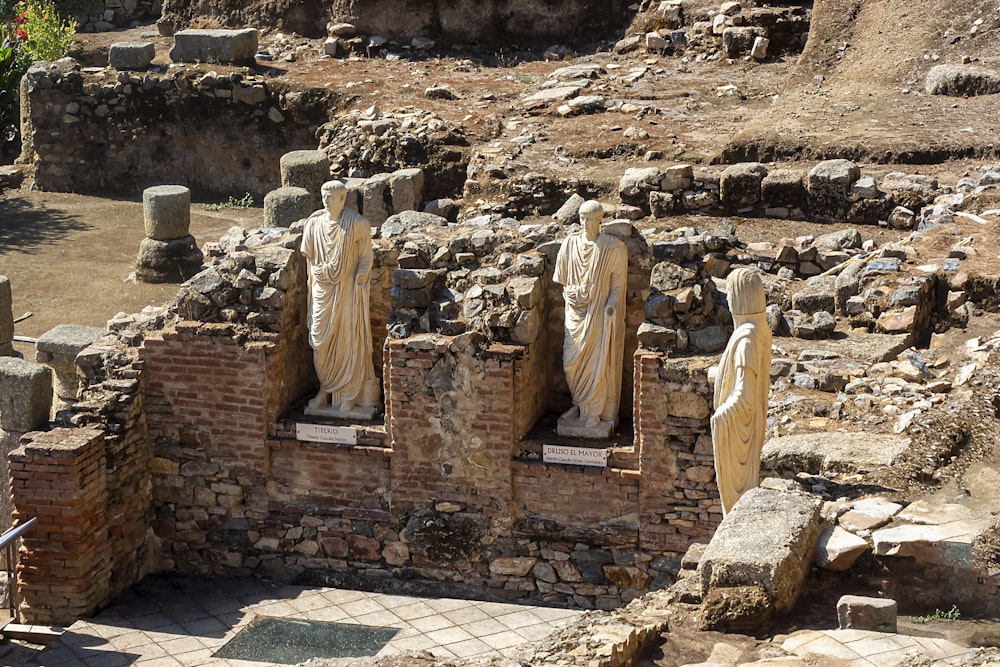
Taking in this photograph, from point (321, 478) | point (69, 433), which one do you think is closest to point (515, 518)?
point (321, 478)

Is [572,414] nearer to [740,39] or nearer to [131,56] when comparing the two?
[740,39]

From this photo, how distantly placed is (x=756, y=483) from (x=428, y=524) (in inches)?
137

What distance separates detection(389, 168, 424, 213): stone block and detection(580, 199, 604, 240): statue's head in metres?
7.48

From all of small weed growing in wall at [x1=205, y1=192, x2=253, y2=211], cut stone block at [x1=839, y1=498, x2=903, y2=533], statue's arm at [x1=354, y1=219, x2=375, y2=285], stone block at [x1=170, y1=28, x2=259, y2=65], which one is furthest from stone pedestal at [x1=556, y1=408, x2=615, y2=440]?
stone block at [x1=170, y1=28, x2=259, y2=65]

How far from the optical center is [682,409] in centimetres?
1222

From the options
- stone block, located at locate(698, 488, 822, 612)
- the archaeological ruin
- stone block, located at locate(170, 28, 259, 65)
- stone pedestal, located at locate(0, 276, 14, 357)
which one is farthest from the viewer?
stone block, located at locate(170, 28, 259, 65)

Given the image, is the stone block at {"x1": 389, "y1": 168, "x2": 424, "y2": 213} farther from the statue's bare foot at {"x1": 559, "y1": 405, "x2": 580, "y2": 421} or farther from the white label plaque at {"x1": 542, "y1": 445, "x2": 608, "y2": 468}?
the white label plaque at {"x1": 542, "y1": 445, "x2": 608, "y2": 468}

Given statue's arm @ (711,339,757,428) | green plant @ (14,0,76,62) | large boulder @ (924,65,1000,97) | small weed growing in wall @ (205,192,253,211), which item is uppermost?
green plant @ (14,0,76,62)

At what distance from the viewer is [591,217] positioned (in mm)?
12344

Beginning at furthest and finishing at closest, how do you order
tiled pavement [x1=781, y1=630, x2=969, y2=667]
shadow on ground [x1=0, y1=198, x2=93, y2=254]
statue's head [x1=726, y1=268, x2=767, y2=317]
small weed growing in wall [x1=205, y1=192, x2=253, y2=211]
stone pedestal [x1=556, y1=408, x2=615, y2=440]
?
small weed growing in wall [x1=205, y1=192, x2=253, y2=211] → shadow on ground [x1=0, y1=198, x2=93, y2=254] → stone pedestal [x1=556, y1=408, x2=615, y2=440] → statue's head [x1=726, y1=268, x2=767, y2=317] → tiled pavement [x1=781, y1=630, x2=969, y2=667]

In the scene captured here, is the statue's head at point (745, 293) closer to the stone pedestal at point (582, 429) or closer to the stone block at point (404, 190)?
the stone pedestal at point (582, 429)

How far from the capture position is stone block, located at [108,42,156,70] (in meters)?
24.6

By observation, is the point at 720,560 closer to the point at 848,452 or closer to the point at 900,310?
the point at 848,452

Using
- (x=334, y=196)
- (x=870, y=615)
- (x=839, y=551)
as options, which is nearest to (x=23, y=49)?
(x=334, y=196)
